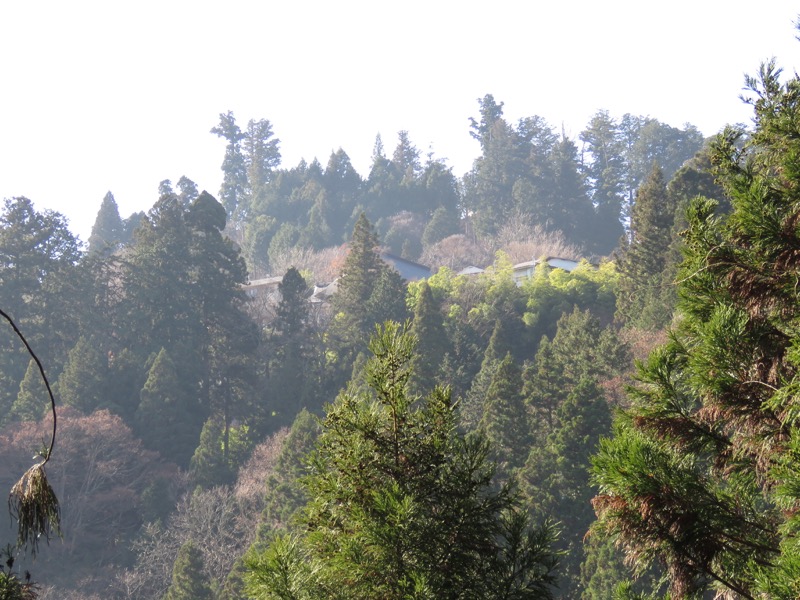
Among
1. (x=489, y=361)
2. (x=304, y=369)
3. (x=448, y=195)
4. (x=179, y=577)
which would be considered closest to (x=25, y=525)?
(x=179, y=577)

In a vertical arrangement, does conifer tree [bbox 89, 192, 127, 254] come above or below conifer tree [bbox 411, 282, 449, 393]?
above

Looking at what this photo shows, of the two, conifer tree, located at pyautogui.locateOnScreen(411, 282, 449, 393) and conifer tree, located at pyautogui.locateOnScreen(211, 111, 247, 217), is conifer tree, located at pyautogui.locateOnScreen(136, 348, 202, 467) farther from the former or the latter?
conifer tree, located at pyautogui.locateOnScreen(211, 111, 247, 217)

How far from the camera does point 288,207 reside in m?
77.6

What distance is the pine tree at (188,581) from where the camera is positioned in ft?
88.4

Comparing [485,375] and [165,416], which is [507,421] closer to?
[485,375]

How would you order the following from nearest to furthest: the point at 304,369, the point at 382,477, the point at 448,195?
the point at 382,477
the point at 304,369
the point at 448,195

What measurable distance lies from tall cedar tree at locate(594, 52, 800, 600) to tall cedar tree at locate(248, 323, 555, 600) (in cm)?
110

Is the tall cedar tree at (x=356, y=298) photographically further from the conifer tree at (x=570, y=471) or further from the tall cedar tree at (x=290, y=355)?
the conifer tree at (x=570, y=471)

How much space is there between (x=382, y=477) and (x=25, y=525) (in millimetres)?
3232

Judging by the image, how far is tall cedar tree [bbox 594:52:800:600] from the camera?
5410 millimetres

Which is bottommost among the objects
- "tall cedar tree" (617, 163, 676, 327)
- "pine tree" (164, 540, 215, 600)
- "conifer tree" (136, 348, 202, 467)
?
"pine tree" (164, 540, 215, 600)

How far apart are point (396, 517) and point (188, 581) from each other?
22.4 m

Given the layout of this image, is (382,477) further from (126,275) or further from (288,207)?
(288,207)

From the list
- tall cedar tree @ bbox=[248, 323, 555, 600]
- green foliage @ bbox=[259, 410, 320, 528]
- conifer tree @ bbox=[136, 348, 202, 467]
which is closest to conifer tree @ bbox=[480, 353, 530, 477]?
green foliage @ bbox=[259, 410, 320, 528]
